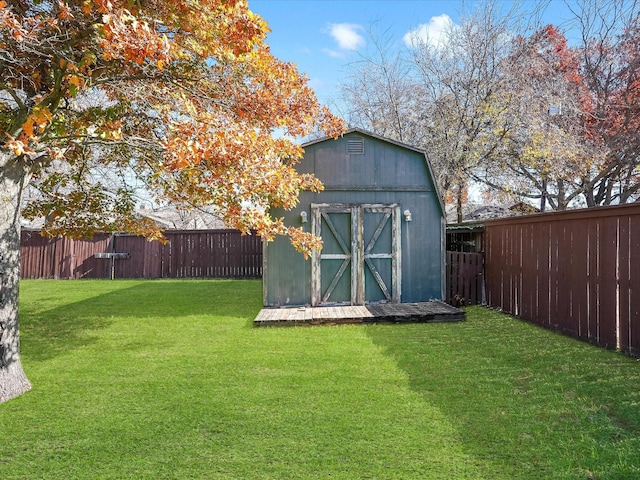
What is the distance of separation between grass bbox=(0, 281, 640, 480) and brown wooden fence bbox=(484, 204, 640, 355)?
0.35 m

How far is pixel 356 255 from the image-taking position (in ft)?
25.6

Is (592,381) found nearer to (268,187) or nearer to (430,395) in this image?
(430,395)

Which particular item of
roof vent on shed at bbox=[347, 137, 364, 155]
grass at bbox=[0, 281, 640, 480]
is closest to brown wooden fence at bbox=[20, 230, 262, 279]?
roof vent on shed at bbox=[347, 137, 364, 155]

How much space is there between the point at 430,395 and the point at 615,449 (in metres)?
1.31

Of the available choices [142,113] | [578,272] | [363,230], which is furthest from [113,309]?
[578,272]

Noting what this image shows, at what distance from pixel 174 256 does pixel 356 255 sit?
947 centimetres

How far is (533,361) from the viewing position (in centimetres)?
455

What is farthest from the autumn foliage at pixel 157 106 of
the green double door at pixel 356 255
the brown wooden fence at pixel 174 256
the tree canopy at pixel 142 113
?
the brown wooden fence at pixel 174 256

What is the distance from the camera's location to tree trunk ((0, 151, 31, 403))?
12.3 ft

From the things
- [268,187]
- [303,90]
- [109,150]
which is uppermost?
[303,90]

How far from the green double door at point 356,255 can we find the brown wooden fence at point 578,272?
2.01 meters

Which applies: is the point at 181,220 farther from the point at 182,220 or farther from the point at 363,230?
the point at 363,230

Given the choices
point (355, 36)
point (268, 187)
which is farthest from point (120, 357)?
point (355, 36)

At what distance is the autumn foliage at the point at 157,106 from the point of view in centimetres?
353
